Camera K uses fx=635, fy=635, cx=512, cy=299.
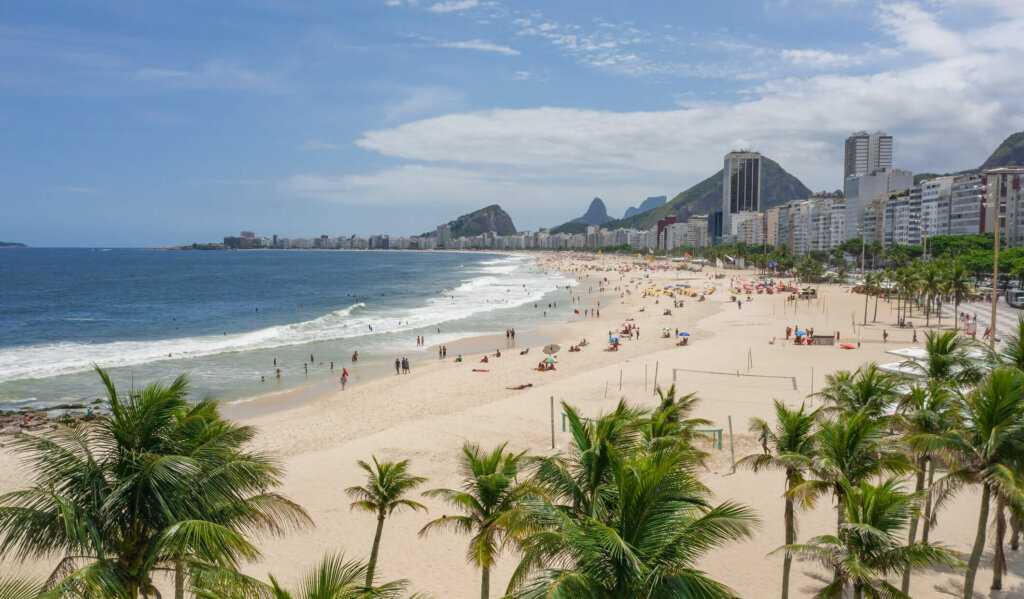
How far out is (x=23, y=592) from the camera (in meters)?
3.90

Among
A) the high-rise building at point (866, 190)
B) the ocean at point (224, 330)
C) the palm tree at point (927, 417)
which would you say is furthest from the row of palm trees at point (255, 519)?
the high-rise building at point (866, 190)

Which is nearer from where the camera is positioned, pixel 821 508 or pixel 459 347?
pixel 821 508

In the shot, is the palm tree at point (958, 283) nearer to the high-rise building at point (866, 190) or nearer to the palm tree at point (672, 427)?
the palm tree at point (672, 427)

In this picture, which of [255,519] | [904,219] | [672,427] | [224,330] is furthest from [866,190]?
[255,519]

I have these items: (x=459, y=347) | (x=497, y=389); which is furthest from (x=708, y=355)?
(x=459, y=347)

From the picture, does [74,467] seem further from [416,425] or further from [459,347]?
[459,347]

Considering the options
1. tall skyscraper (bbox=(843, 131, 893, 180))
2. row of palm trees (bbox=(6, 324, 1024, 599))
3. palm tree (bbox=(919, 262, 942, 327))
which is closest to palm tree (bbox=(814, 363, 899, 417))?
row of palm trees (bbox=(6, 324, 1024, 599))

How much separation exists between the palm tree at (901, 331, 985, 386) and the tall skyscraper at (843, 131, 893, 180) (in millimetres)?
207499

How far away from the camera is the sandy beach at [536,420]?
11.3 metres

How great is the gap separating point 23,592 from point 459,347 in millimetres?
34743

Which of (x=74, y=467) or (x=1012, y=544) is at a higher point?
(x=74, y=467)

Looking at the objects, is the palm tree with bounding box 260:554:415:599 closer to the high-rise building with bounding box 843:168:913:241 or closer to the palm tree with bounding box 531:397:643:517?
the palm tree with bounding box 531:397:643:517

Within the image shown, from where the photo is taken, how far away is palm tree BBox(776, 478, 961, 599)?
610 cm

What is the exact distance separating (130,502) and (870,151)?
227 metres
